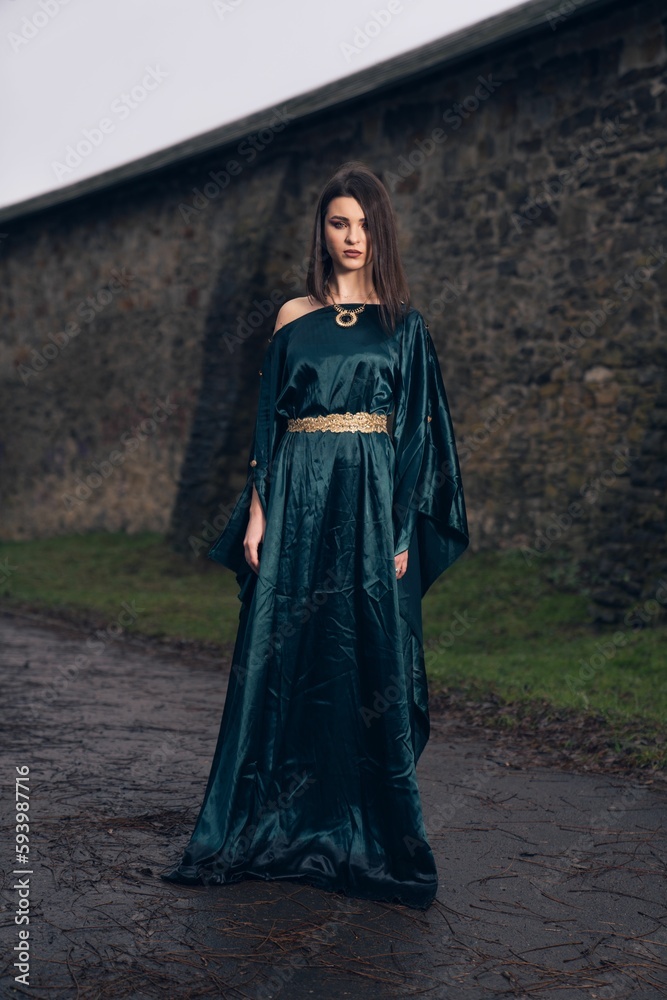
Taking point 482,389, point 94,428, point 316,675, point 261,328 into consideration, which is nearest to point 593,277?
point 482,389

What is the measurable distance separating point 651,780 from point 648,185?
5455 millimetres

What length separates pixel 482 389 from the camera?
9.23 m

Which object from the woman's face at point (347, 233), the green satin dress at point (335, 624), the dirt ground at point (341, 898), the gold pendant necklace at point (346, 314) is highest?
the woman's face at point (347, 233)

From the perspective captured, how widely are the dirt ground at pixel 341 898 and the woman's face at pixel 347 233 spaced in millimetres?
1894

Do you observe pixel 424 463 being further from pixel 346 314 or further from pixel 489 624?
pixel 489 624

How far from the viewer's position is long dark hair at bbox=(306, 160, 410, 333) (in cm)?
313

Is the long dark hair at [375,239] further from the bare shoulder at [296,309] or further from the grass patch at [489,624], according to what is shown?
the grass patch at [489,624]

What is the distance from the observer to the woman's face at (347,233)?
313 centimetres

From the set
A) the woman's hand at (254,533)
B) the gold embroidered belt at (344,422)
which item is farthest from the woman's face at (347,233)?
the woman's hand at (254,533)

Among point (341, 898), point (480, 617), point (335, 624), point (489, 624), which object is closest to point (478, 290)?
point (480, 617)

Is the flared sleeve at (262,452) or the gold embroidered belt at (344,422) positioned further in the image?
the flared sleeve at (262,452)

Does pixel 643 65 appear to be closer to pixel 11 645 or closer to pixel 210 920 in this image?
pixel 11 645

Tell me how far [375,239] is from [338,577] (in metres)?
1.06

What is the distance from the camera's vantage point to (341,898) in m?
2.80
